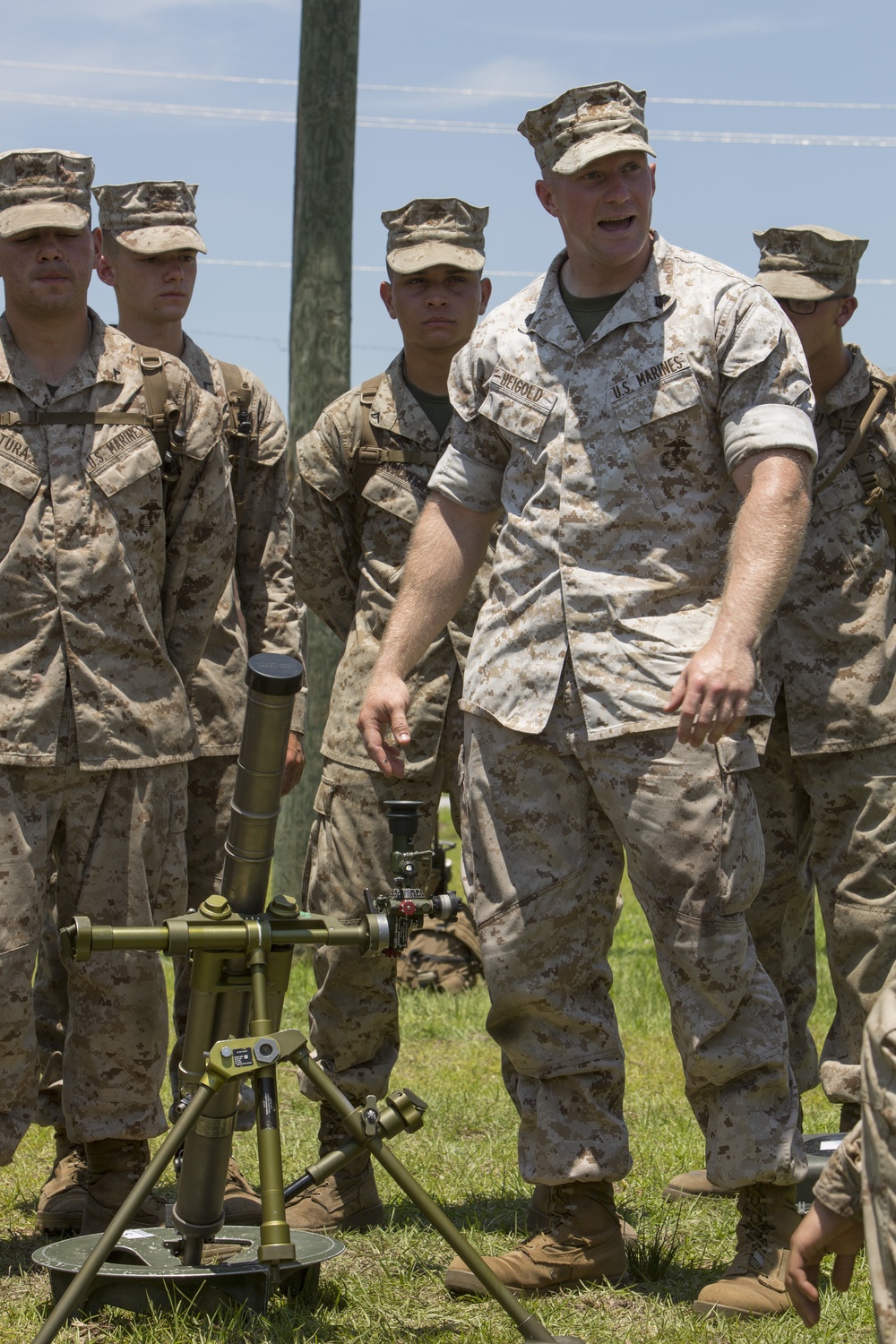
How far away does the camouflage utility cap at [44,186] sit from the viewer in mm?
4824

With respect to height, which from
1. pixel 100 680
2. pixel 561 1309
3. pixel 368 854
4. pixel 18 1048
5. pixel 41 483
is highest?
pixel 41 483

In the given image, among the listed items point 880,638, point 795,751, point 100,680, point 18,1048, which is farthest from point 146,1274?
point 880,638

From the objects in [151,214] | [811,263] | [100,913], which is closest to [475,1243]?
[100,913]

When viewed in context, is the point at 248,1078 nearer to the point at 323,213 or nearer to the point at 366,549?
the point at 366,549

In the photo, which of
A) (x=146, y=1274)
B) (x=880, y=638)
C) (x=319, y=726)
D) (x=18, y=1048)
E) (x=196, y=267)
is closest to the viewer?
(x=146, y=1274)

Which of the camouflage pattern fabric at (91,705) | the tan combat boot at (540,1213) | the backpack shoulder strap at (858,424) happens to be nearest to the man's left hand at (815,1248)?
the tan combat boot at (540,1213)

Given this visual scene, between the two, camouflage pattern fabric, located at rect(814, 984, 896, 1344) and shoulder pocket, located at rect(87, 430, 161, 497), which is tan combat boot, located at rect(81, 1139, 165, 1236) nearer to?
shoulder pocket, located at rect(87, 430, 161, 497)

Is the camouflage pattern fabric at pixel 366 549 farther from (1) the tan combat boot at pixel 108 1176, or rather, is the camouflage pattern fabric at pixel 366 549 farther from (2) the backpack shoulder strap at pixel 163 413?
(1) the tan combat boot at pixel 108 1176

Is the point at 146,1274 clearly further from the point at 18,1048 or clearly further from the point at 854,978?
the point at 854,978

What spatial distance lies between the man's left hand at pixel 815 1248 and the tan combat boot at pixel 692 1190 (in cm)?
272

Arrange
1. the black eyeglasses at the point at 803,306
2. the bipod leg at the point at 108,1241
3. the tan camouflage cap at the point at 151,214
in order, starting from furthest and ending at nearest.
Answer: the tan camouflage cap at the point at 151,214 < the black eyeglasses at the point at 803,306 < the bipod leg at the point at 108,1241

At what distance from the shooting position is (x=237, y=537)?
5.97 m

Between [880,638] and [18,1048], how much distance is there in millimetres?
2928

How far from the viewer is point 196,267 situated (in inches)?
249
